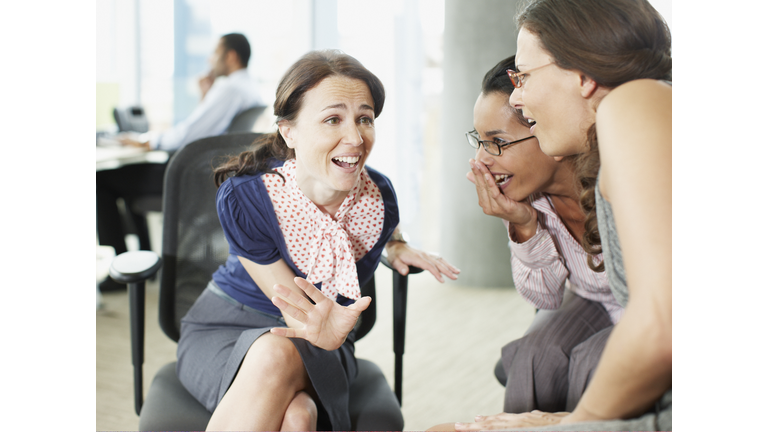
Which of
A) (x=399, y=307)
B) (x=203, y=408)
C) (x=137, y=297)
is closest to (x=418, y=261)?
(x=399, y=307)

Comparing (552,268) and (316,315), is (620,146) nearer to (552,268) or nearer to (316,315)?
(552,268)

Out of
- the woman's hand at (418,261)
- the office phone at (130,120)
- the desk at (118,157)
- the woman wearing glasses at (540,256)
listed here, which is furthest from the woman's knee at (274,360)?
the office phone at (130,120)

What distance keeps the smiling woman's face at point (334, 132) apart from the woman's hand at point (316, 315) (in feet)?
0.49

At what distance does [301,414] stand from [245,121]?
555 millimetres

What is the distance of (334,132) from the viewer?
736 mm

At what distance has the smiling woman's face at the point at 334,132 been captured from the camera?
2.40 ft

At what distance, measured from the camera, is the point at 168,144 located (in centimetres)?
141

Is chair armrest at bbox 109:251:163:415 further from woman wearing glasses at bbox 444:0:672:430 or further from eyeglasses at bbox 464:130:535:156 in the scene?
woman wearing glasses at bbox 444:0:672:430

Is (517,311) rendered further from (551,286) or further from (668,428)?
(668,428)

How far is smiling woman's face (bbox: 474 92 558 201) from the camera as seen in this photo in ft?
2.53

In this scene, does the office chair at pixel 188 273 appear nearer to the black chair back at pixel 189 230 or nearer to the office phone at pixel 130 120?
the black chair back at pixel 189 230

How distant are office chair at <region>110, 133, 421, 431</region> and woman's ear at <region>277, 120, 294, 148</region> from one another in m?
0.19

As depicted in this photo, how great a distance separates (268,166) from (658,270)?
1.77 ft
